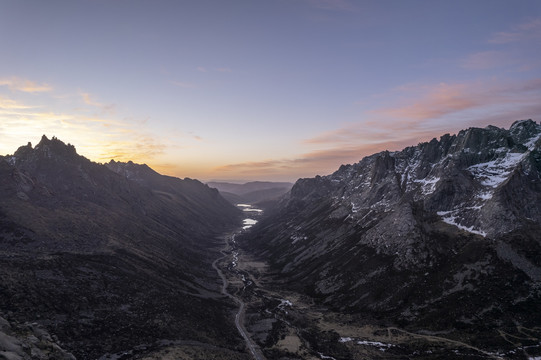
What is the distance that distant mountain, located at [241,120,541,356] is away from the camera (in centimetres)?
9706

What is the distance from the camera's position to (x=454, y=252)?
12588 cm

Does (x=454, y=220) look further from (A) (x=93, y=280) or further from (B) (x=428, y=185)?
(A) (x=93, y=280)

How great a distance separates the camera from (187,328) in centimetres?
8950

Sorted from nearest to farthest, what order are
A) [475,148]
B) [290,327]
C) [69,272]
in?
[69,272] < [290,327] < [475,148]

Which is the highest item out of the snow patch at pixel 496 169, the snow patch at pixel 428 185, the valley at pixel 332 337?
the snow patch at pixel 496 169

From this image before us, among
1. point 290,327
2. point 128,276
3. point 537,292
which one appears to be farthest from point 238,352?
point 537,292

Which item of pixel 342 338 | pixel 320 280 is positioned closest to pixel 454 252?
pixel 320 280

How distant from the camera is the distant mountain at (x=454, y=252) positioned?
9706 cm

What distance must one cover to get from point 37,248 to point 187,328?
7217 cm

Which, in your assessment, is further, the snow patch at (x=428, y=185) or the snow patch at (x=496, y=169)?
the snow patch at (x=428, y=185)

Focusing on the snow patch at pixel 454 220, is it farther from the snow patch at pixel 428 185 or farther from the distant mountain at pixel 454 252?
the snow patch at pixel 428 185

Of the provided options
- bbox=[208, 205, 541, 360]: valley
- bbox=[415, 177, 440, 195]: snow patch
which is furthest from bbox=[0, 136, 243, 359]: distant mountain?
bbox=[415, 177, 440, 195]: snow patch

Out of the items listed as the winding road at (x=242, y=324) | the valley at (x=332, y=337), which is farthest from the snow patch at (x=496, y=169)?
the winding road at (x=242, y=324)

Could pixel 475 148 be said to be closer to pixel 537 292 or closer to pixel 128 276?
pixel 537 292
